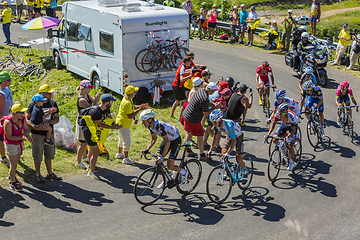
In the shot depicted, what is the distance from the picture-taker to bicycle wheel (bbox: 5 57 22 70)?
1844 cm

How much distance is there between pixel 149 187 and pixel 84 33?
847 centimetres

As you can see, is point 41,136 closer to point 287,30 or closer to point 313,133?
point 313,133

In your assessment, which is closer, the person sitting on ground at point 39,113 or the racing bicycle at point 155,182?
the racing bicycle at point 155,182

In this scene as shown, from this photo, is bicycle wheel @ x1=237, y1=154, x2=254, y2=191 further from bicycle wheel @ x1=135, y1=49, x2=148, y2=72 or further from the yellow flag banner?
bicycle wheel @ x1=135, y1=49, x2=148, y2=72

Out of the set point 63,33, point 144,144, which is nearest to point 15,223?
point 144,144

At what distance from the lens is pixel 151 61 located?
13500mm

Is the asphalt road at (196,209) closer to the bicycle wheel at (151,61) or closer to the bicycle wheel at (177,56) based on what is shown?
the bicycle wheel at (151,61)

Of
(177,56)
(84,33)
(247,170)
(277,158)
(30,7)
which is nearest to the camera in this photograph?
(247,170)

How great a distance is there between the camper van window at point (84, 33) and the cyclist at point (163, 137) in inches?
304

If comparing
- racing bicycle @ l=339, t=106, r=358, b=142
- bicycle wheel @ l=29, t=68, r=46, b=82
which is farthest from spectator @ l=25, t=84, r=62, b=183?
bicycle wheel @ l=29, t=68, r=46, b=82

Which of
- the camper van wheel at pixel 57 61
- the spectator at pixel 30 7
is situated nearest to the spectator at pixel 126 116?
the camper van wheel at pixel 57 61

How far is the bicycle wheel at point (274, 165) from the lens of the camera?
30.3 feet

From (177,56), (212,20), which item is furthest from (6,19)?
(177,56)

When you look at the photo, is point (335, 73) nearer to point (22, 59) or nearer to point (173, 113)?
point (173, 113)
